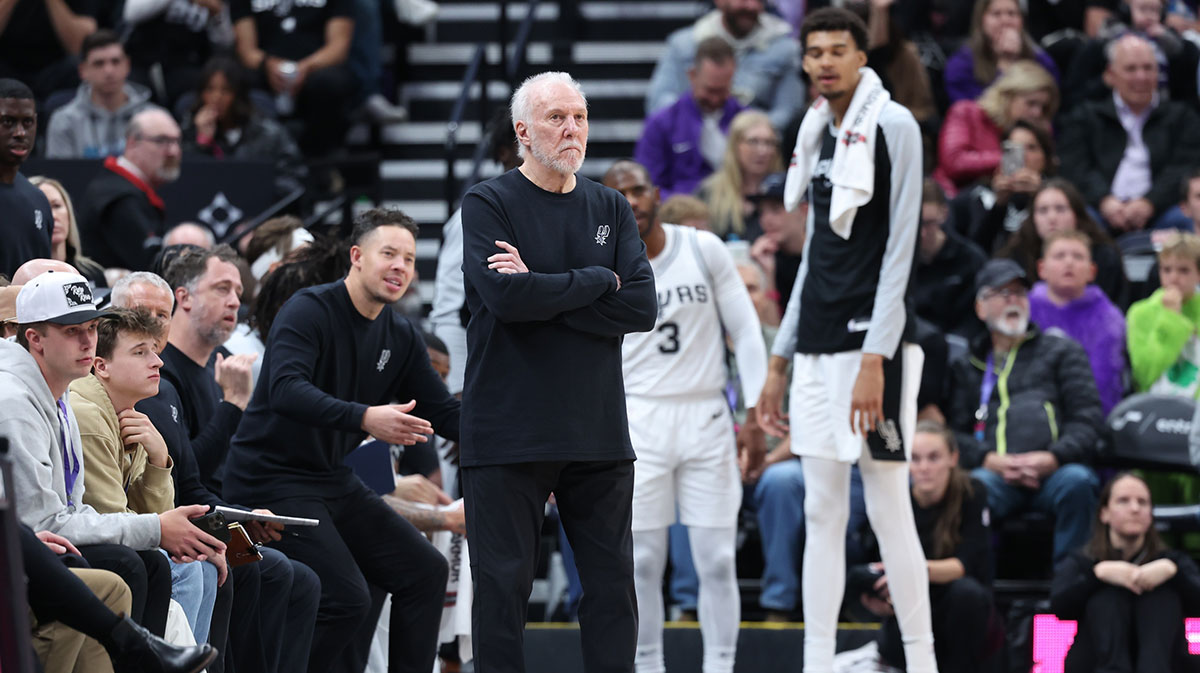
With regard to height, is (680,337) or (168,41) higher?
(168,41)

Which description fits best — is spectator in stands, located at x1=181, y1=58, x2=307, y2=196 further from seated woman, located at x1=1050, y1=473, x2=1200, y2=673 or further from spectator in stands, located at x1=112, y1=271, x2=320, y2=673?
seated woman, located at x1=1050, y1=473, x2=1200, y2=673

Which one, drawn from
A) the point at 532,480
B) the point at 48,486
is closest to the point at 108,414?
the point at 48,486

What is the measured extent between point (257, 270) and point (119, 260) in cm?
140

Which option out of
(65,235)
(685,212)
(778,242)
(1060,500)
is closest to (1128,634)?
(1060,500)

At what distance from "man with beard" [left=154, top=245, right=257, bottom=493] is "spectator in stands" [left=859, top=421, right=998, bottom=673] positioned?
2951 millimetres

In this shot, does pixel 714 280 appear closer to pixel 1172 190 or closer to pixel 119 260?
pixel 119 260

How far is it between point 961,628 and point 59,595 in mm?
4413

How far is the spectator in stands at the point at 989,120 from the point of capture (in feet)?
36.7

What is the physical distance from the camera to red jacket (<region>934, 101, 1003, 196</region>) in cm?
1120

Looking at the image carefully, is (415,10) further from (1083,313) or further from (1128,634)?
(1128,634)

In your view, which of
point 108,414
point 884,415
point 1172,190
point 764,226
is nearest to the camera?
point 108,414

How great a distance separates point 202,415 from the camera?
6.68 meters

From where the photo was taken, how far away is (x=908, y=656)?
6.73 metres

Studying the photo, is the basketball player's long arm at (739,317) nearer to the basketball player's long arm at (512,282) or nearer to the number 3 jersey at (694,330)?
the number 3 jersey at (694,330)
